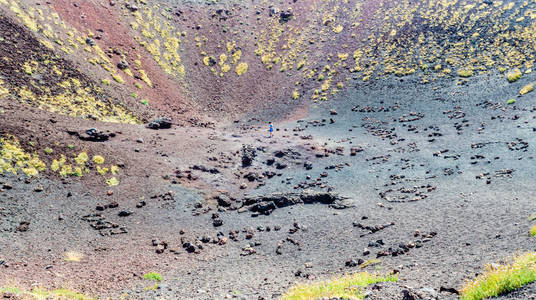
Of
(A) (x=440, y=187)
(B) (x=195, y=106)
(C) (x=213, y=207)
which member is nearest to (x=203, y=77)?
(B) (x=195, y=106)

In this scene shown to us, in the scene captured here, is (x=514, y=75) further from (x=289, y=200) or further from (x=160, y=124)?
(x=160, y=124)

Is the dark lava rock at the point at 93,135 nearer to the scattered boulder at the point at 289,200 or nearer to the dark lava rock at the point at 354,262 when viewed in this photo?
the scattered boulder at the point at 289,200

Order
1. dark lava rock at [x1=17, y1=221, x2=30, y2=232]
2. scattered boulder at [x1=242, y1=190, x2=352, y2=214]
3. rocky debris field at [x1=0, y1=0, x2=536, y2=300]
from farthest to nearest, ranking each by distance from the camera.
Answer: scattered boulder at [x1=242, y1=190, x2=352, y2=214]
dark lava rock at [x1=17, y1=221, x2=30, y2=232]
rocky debris field at [x1=0, y1=0, x2=536, y2=300]

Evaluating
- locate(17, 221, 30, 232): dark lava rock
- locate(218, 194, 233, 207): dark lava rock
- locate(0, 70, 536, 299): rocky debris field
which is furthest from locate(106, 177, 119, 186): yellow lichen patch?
locate(218, 194, 233, 207): dark lava rock

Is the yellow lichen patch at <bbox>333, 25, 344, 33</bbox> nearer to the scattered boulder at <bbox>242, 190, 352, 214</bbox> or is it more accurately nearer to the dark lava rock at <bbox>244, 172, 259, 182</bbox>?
the dark lava rock at <bbox>244, 172, 259, 182</bbox>

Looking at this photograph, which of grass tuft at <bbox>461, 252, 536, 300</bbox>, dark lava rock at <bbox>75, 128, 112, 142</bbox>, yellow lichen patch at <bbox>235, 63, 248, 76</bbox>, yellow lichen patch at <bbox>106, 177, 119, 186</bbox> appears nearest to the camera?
grass tuft at <bbox>461, 252, 536, 300</bbox>

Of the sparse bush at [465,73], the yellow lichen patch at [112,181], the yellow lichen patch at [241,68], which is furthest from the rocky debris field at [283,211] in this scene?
the yellow lichen patch at [241,68]

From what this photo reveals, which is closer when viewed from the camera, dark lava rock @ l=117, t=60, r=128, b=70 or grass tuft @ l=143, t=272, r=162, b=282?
grass tuft @ l=143, t=272, r=162, b=282

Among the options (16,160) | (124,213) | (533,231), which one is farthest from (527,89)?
(16,160)
